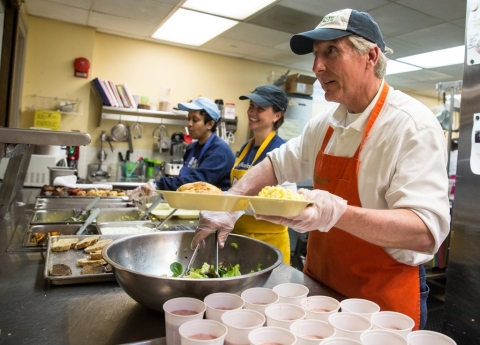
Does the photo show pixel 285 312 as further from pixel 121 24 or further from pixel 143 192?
pixel 121 24

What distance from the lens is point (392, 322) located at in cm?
100

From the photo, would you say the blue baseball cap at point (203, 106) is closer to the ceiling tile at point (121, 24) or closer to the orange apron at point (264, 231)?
the orange apron at point (264, 231)

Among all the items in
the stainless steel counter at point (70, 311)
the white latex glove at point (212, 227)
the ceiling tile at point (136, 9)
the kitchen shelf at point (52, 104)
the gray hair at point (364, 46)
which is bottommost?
the stainless steel counter at point (70, 311)

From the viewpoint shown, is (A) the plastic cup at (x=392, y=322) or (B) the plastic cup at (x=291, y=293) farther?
(B) the plastic cup at (x=291, y=293)

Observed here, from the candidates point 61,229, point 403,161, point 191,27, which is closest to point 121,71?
point 191,27

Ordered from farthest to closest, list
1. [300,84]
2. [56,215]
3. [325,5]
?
[300,84] < [325,5] < [56,215]

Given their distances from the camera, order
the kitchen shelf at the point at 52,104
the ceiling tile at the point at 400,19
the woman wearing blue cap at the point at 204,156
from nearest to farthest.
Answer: the woman wearing blue cap at the point at 204,156 < the ceiling tile at the point at 400,19 < the kitchen shelf at the point at 52,104

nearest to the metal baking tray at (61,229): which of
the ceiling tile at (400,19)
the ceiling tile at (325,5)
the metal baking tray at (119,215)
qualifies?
the metal baking tray at (119,215)

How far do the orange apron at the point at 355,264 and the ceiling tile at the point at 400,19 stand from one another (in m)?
2.88

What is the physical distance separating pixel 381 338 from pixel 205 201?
1.92 ft

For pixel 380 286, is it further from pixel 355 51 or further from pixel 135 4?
pixel 135 4

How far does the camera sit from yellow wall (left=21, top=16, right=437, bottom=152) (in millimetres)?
5082

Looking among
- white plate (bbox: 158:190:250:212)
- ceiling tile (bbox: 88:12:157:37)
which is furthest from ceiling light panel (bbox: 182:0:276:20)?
white plate (bbox: 158:190:250:212)

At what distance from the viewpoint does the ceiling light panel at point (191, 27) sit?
461cm
